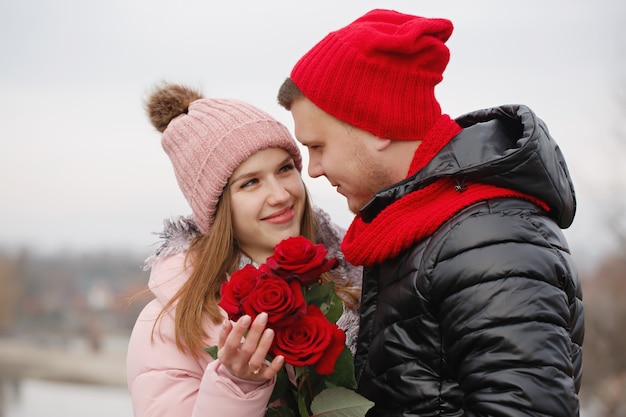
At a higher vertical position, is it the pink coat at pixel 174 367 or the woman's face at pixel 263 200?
the woman's face at pixel 263 200

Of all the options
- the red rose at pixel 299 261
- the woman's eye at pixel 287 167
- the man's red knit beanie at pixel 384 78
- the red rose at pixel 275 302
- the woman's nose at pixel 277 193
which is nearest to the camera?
the red rose at pixel 275 302

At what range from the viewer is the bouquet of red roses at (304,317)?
6.30 ft

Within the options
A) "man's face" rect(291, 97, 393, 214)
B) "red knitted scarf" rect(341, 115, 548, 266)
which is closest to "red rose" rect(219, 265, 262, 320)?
"red knitted scarf" rect(341, 115, 548, 266)

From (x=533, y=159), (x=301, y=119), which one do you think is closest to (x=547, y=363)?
(x=533, y=159)

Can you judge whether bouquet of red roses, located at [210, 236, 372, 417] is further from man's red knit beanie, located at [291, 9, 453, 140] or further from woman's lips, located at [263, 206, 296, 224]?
woman's lips, located at [263, 206, 296, 224]

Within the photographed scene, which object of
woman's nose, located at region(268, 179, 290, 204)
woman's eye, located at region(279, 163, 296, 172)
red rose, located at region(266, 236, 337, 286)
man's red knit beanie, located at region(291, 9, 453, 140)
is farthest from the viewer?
woman's eye, located at region(279, 163, 296, 172)

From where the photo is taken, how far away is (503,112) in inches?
91.3

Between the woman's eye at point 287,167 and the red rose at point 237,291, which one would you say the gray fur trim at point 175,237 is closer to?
the woman's eye at point 287,167

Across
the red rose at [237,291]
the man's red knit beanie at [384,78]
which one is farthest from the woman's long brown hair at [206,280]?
the man's red knit beanie at [384,78]

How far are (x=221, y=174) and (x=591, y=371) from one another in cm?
1335

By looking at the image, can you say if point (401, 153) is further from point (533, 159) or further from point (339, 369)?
point (339, 369)

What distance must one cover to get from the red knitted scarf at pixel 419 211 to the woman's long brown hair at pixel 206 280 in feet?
1.95

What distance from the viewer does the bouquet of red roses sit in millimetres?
1921

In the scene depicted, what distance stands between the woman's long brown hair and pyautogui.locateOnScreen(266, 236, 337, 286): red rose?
0.62m
